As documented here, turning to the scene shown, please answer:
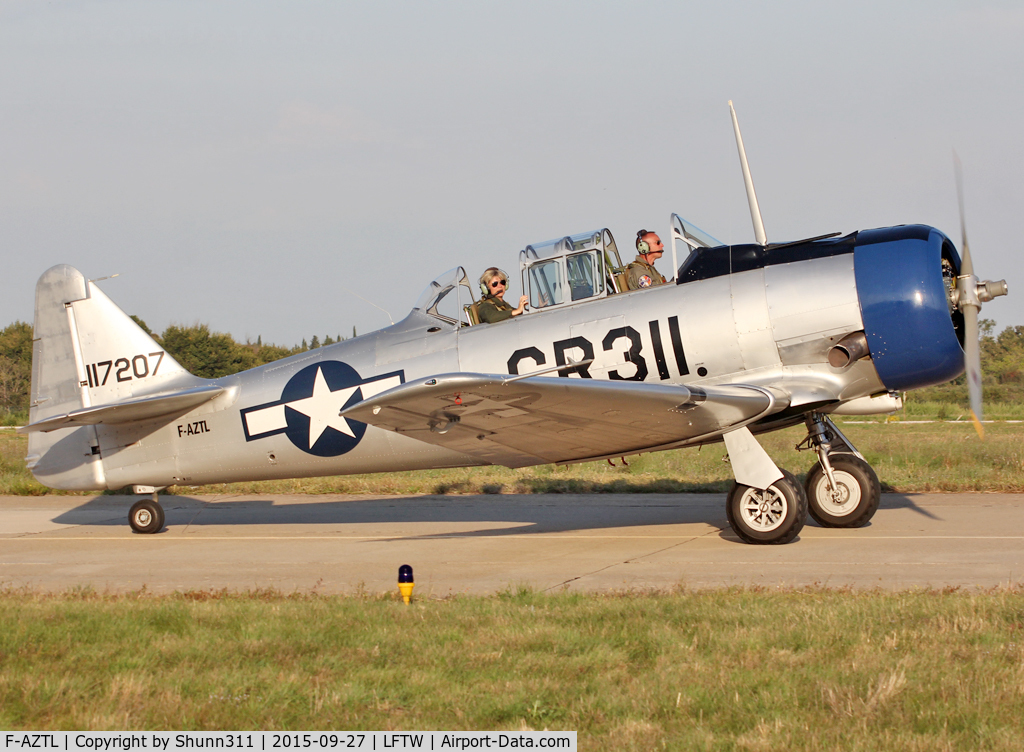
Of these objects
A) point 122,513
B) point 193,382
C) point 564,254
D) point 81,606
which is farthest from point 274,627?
point 122,513

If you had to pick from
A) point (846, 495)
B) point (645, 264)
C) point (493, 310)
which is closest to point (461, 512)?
point (493, 310)

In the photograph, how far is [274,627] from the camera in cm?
534

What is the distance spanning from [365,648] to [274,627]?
2.55 ft

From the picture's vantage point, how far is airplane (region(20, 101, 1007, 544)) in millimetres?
7996

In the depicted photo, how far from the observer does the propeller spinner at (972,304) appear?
8.20 m

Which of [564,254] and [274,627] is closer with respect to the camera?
[274,627]

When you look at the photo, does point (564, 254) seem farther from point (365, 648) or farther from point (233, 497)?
point (233, 497)

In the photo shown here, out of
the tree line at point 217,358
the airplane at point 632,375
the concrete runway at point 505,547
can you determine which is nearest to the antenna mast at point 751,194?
the airplane at point 632,375

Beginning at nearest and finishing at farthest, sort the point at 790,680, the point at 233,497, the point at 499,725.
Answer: the point at 499,725, the point at 790,680, the point at 233,497

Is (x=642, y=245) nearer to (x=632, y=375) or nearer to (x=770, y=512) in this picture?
(x=632, y=375)

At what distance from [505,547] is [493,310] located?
240 centimetres

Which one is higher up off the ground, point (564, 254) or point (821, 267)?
point (564, 254)

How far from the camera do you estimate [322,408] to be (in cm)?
998

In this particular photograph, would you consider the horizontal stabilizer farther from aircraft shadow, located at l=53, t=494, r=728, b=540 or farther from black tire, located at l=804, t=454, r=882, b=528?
black tire, located at l=804, t=454, r=882, b=528
